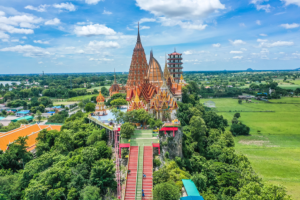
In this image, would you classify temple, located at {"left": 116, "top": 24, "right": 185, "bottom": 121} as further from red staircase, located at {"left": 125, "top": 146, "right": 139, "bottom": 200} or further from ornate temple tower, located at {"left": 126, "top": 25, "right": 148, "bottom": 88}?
red staircase, located at {"left": 125, "top": 146, "right": 139, "bottom": 200}

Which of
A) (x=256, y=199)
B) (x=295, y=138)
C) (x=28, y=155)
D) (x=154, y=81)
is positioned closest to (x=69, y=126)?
(x=28, y=155)

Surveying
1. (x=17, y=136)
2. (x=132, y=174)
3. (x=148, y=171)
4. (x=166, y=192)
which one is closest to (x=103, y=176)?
(x=132, y=174)

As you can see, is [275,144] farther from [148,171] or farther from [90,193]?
[90,193]

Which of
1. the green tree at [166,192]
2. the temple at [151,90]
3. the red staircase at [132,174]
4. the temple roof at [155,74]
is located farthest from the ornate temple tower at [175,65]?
the green tree at [166,192]

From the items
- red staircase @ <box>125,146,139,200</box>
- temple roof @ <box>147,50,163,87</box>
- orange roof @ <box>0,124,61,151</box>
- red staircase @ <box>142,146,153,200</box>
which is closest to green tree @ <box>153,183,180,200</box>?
red staircase @ <box>142,146,153,200</box>

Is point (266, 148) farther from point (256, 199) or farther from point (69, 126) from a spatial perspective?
point (69, 126)

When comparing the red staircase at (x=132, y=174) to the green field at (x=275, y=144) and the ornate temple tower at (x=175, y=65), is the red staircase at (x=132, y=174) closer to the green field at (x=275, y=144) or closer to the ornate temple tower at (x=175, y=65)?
the green field at (x=275, y=144)
